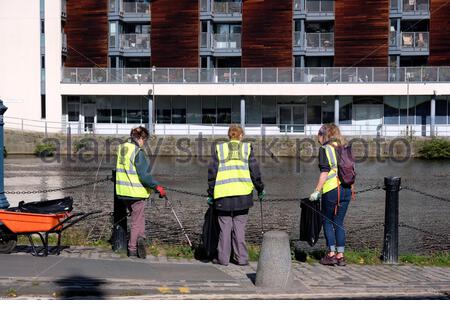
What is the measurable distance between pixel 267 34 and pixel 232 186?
4504cm

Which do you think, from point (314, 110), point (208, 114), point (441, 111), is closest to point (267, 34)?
point (314, 110)

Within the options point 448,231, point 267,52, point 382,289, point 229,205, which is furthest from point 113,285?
point 267,52

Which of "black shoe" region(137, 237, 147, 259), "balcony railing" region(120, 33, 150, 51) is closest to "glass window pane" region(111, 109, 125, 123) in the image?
"balcony railing" region(120, 33, 150, 51)

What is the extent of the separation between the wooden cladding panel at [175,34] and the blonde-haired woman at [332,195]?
147 ft

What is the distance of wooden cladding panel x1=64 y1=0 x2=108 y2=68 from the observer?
180 feet

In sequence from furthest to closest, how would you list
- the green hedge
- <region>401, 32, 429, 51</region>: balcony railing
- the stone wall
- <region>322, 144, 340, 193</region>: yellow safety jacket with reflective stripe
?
<region>401, 32, 429, 51</region>: balcony railing, the stone wall, the green hedge, <region>322, 144, 340, 193</region>: yellow safety jacket with reflective stripe

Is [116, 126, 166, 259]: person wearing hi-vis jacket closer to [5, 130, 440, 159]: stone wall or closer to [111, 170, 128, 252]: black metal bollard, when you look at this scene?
[111, 170, 128, 252]: black metal bollard

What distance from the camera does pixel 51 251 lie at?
10586 mm

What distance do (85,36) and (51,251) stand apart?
153 feet

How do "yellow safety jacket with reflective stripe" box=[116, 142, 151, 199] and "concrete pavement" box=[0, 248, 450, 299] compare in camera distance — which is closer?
"concrete pavement" box=[0, 248, 450, 299]

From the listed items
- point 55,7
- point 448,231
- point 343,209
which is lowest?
point 448,231

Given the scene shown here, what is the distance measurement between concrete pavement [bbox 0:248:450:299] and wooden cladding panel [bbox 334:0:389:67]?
4438 centimetres

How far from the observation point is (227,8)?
2146 inches

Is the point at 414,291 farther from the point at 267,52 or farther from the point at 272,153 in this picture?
the point at 267,52
